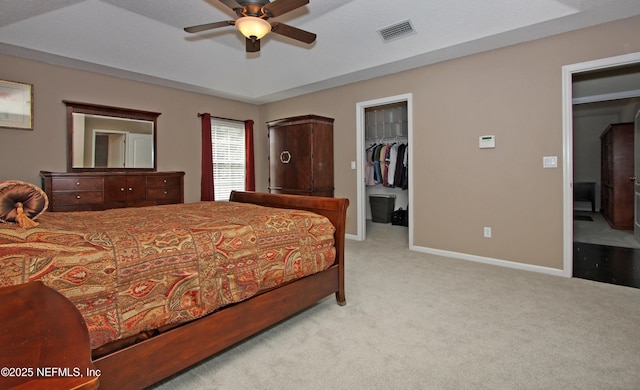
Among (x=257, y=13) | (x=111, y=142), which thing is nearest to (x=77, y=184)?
(x=111, y=142)

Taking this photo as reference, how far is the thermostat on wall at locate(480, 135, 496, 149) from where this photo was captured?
362 cm

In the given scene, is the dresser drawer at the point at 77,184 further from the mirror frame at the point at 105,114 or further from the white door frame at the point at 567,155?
the white door frame at the point at 567,155

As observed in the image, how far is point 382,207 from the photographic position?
21.1 ft

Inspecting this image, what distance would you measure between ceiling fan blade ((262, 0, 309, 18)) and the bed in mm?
1579

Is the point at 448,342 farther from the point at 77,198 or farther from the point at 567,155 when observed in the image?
the point at 77,198

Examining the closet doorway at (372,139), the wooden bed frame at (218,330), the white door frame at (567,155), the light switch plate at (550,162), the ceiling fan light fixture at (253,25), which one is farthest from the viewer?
the closet doorway at (372,139)

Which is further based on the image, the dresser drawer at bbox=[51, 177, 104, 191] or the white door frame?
the dresser drawer at bbox=[51, 177, 104, 191]

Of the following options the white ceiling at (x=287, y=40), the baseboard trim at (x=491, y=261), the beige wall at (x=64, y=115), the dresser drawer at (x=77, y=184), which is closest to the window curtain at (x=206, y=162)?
the beige wall at (x=64, y=115)

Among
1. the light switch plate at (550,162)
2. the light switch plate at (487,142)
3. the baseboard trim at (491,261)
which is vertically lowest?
the baseboard trim at (491,261)

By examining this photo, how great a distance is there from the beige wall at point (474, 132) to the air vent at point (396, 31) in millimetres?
667

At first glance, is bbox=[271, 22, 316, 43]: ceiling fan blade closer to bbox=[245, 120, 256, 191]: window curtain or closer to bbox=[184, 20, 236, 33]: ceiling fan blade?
bbox=[184, 20, 236, 33]: ceiling fan blade

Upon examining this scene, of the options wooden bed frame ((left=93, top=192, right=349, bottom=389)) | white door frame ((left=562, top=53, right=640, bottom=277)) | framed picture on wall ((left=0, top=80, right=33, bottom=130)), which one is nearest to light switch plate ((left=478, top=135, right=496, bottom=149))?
white door frame ((left=562, top=53, right=640, bottom=277))

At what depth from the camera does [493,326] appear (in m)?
2.19

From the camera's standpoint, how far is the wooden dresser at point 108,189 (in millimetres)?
3656
